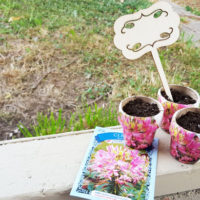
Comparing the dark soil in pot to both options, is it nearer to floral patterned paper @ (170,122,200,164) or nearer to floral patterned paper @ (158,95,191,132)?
floral patterned paper @ (158,95,191,132)

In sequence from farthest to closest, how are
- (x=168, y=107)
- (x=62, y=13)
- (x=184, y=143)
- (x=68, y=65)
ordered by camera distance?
→ (x=62, y=13), (x=68, y=65), (x=168, y=107), (x=184, y=143)

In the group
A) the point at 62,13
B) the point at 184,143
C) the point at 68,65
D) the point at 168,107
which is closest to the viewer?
the point at 184,143

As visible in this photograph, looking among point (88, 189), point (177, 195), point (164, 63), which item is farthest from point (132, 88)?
point (88, 189)

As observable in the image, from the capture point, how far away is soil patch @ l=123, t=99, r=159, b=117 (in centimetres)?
80

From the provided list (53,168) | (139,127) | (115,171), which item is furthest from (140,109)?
(53,168)

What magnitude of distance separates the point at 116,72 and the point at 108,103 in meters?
0.35

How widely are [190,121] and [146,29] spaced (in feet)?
1.04

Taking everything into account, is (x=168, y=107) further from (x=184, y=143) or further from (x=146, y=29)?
(x=146, y=29)

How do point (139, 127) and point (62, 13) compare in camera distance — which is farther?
point (62, 13)

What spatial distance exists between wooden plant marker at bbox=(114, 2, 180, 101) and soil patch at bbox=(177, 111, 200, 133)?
0.22 m

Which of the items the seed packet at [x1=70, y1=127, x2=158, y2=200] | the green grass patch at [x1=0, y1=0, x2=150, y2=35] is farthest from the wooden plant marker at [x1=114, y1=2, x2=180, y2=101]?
the green grass patch at [x1=0, y1=0, x2=150, y2=35]

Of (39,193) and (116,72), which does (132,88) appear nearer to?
(116,72)

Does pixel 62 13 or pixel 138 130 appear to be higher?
pixel 62 13

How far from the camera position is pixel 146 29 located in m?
0.77
